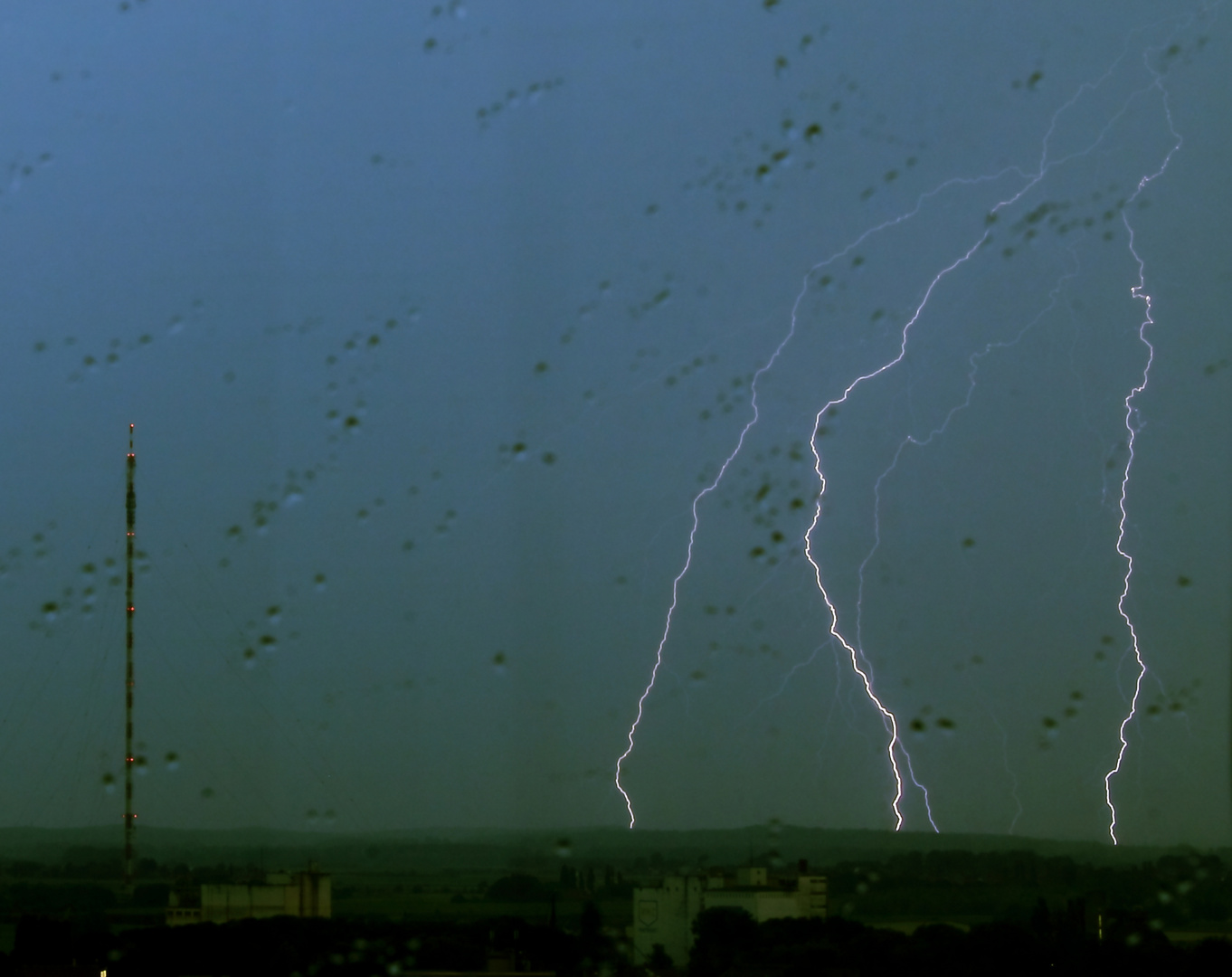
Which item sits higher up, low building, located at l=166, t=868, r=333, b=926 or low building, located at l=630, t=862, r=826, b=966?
low building, located at l=166, t=868, r=333, b=926

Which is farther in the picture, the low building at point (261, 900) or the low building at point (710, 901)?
the low building at point (710, 901)

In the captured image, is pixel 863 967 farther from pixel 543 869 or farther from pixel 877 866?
pixel 543 869

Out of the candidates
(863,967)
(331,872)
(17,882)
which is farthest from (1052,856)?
(17,882)

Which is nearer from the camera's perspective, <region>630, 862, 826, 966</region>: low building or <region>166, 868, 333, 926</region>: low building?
<region>166, 868, 333, 926</region>: low building

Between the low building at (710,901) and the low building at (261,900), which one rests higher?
the low building at (261,900)

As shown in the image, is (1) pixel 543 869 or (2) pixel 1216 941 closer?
(2) pixel 1216 941
